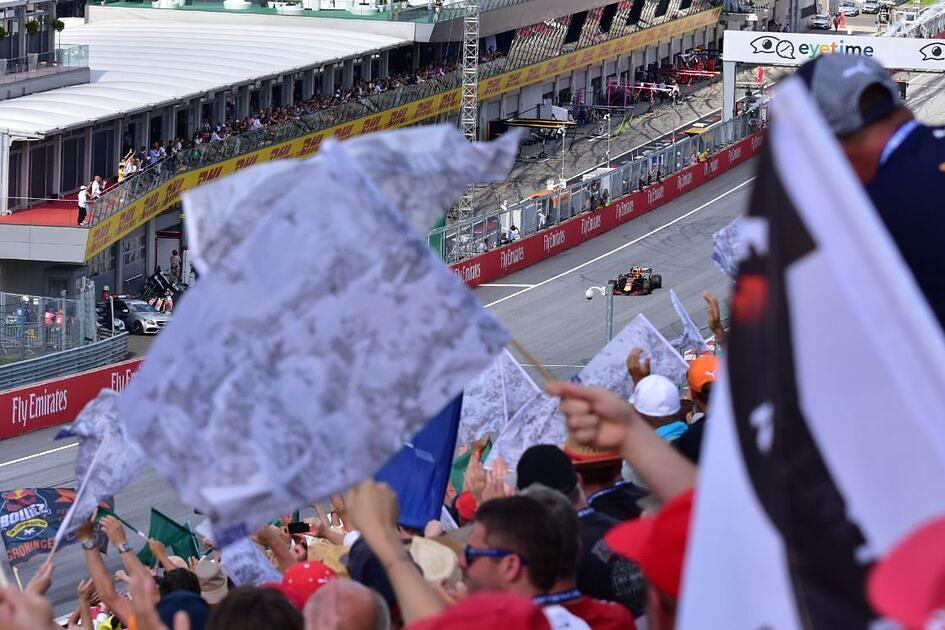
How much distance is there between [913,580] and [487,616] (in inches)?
62.2

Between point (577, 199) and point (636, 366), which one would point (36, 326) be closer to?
point (577, 199)

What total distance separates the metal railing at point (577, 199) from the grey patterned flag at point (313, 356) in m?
35.9

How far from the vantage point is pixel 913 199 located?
18.1 feet

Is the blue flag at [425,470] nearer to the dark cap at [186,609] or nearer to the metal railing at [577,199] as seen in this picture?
the dark cap at [186,609]

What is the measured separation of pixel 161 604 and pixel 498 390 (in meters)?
4.93

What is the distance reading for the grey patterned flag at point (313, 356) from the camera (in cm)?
437

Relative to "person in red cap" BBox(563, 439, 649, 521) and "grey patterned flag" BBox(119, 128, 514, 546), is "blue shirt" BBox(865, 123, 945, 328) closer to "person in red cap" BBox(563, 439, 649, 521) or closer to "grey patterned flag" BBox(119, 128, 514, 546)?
"grey patterned flag" BBox(119, 128, 514, 546)

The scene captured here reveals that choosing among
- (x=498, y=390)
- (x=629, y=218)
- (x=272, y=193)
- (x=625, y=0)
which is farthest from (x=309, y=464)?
(x=625, y=0)

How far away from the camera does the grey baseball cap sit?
511 centimetres

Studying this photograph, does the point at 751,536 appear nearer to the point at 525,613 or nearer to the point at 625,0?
the point at 525,613

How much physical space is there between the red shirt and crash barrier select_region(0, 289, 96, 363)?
1081 inches

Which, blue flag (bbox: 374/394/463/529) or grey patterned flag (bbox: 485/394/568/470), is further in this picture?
grey patterned flag (bbox: 485/394/568/470)

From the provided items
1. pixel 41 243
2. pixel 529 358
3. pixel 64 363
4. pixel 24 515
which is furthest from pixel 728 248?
pixel 41 243

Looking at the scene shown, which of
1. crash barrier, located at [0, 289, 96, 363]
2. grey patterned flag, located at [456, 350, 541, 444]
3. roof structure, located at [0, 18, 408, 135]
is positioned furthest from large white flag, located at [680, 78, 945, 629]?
roof structure, located at [0, 18, 408, 135]
